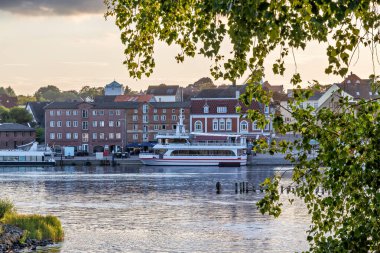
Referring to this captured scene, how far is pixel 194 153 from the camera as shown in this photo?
385 feet

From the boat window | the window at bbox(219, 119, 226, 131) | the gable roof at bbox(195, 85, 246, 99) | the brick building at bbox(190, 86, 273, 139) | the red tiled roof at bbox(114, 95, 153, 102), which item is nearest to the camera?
the boat window

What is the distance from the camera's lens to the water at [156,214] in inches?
1500

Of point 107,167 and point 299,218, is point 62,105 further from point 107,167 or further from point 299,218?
point 299,218

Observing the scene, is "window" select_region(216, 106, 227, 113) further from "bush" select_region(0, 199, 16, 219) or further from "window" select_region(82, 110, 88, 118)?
"bush" select_region(0, 199, 16, 219)

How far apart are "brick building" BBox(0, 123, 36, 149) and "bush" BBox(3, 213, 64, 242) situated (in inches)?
3864

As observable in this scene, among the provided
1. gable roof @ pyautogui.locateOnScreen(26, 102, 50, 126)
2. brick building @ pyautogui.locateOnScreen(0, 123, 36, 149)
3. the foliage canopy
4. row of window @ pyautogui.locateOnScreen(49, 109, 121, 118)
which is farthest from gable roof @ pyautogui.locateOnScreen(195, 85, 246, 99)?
the foliage canopy

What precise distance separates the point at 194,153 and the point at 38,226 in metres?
78.9

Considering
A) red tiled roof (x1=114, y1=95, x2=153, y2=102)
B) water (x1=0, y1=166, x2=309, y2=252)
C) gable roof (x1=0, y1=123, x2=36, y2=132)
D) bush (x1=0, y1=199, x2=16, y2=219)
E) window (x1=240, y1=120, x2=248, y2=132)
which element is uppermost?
red tiled roof (x1=114, y1=95, x2=153, y2=102)

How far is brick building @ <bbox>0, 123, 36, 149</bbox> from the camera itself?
136 m

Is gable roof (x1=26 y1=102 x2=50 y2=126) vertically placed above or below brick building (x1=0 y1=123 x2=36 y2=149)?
above

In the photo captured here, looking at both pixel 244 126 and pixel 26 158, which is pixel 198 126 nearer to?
pixel 244 126

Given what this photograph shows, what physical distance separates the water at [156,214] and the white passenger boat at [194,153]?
24934 millimetres

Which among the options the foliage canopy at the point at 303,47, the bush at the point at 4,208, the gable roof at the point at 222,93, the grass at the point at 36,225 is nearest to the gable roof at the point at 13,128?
the gable roof at the point at 222,93

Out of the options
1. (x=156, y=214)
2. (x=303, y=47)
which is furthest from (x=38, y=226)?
(x=303, y=47)
